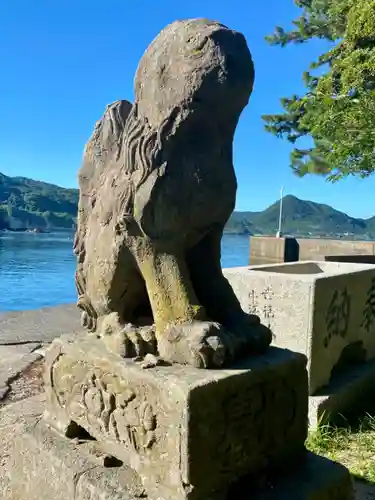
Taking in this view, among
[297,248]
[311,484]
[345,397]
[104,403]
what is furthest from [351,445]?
[297,248]

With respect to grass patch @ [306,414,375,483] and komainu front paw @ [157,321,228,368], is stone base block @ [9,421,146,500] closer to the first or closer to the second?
komainu front paw @ [157,321,228,368]

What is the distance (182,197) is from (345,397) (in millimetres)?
2204

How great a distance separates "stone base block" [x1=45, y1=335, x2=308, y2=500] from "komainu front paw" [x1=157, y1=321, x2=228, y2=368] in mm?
33

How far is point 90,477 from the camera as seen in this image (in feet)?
4.84

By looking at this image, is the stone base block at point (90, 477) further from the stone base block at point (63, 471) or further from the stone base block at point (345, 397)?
the stone base block at point (345, 397)

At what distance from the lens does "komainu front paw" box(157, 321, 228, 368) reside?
137 cm

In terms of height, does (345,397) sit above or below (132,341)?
below

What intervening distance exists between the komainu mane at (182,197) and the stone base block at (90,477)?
371 millimetres

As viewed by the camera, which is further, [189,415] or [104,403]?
[104,403]

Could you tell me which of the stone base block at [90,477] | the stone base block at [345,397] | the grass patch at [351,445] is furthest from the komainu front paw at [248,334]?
the stone base block at [345,397]

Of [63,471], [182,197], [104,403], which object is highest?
[182,197]

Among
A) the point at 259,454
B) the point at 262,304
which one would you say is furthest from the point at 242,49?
the point at 262,304

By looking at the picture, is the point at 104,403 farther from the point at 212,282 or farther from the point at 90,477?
the point at 212,282

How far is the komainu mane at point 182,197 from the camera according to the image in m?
1.45
